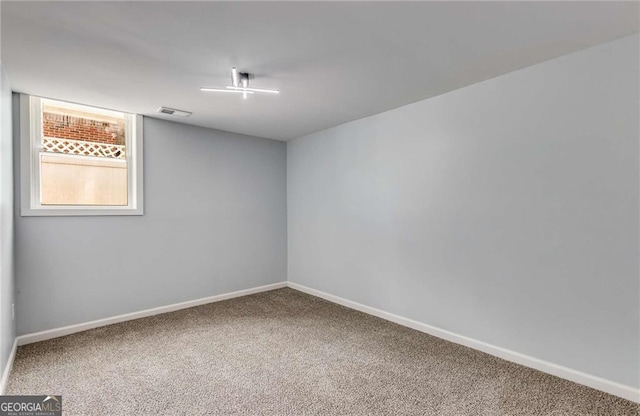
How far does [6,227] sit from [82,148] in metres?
1.21

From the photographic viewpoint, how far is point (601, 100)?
2.12 metres

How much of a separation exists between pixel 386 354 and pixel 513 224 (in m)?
1.52

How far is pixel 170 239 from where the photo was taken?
3.83 meters

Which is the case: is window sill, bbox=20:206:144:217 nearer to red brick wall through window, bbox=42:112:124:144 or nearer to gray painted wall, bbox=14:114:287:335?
gray painted wall, bbox=14:114:287:335

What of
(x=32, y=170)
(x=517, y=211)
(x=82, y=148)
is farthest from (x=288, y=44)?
(x=32, y=170)

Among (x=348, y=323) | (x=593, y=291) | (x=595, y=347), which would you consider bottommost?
(x=348, y=323)

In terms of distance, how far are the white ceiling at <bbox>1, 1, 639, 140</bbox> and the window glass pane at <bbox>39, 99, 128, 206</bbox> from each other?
0.32 m

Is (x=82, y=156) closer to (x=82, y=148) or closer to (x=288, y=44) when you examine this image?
(x=82, y=148)

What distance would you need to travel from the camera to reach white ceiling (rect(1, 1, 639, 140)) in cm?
171

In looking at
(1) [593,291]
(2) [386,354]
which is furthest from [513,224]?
(2) [386,354]

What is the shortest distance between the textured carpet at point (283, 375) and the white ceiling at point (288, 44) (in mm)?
2327

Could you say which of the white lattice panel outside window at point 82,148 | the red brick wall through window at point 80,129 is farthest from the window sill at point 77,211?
the red brick wall through window at point 80,129

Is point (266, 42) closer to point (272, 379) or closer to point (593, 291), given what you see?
point (272, 379)

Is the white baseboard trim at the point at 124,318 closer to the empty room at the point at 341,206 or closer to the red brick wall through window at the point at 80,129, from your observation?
the empty room at the point at 341,206
